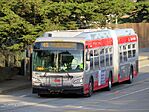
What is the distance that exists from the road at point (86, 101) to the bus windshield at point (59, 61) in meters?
1.27

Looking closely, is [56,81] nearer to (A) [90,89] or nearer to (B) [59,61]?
(B) [59,61]

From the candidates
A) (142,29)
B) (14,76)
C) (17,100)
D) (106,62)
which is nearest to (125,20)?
(142,29)

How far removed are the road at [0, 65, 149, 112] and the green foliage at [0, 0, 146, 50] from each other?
9.34ft

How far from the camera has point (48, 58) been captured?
2305 centimetres

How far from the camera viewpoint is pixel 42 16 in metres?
28.8

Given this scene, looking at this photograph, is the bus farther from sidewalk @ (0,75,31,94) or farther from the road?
sidewalk @ (0,75,31,94)

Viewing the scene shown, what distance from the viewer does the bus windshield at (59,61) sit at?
22.7m

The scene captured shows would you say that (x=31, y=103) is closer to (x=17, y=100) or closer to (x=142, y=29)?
(x=17, y=100)

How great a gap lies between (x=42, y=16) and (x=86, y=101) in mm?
8315

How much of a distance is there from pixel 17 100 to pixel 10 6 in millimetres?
7049

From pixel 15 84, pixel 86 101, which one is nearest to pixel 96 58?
pixel 86 101

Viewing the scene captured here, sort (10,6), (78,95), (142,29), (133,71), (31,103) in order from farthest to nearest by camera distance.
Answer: (142,29), (133,71), (10,6), (78,95), (31,103)

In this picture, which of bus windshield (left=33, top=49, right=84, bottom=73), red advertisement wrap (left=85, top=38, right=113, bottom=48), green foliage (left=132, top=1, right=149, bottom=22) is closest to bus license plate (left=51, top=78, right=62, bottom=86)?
bus windshield (left=33, top=49, right=84, bottom=73)

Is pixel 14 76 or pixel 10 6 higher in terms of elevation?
pixel 10 6
